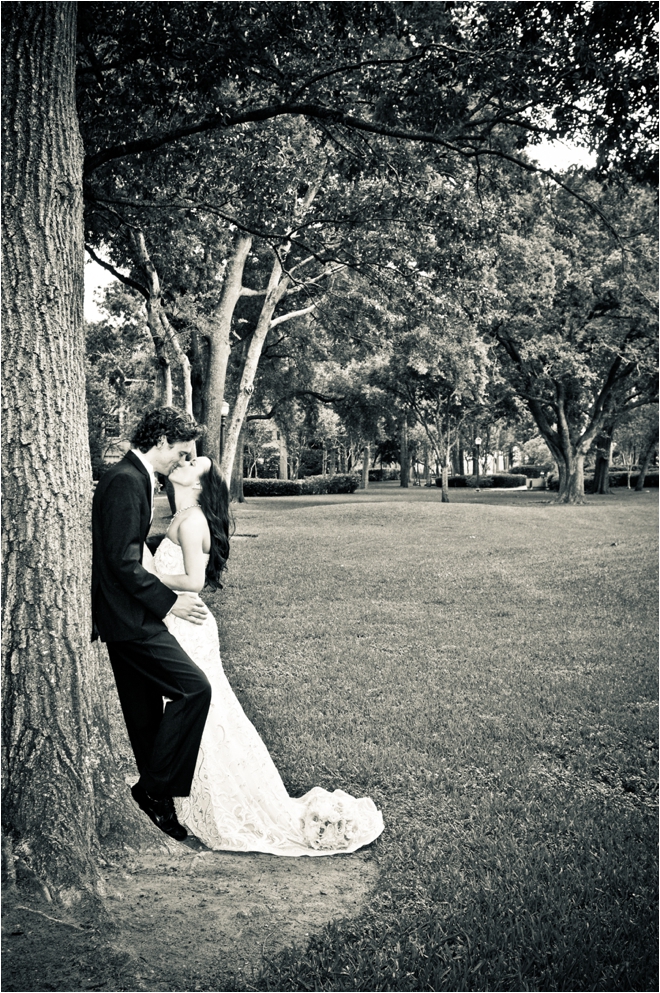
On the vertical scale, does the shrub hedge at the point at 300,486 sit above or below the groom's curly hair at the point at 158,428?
below

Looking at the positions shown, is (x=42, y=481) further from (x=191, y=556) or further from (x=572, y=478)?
(x=572, y=478)

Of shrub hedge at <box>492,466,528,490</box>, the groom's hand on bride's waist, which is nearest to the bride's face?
the groom's hand on bride's waist

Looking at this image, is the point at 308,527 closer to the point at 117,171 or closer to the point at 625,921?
the point at 117,171

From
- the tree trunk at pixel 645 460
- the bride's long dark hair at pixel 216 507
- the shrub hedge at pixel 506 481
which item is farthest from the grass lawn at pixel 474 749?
the shrub hedge at pixel 506 481

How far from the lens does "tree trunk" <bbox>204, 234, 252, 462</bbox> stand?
58.4 ft

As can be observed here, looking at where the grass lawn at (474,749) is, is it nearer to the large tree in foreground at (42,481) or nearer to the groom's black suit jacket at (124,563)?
the large tree in foreground at (42,481)

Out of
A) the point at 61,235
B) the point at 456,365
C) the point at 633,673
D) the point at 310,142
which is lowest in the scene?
the point at 633,673

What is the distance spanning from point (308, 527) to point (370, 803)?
1984 centimetres

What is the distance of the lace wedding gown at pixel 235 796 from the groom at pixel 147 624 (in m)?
0.22

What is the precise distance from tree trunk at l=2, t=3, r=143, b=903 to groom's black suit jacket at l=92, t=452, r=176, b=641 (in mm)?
108

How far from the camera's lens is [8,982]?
10.6ft

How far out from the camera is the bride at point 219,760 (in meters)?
4.36

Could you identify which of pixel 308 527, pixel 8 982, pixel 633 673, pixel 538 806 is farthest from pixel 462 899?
pixel 308 527

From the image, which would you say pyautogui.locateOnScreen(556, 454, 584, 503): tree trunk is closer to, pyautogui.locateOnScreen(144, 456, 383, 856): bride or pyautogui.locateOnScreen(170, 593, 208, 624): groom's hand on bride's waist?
pyautogui.locateOnScreen(144, 456, 383, 856): bride
